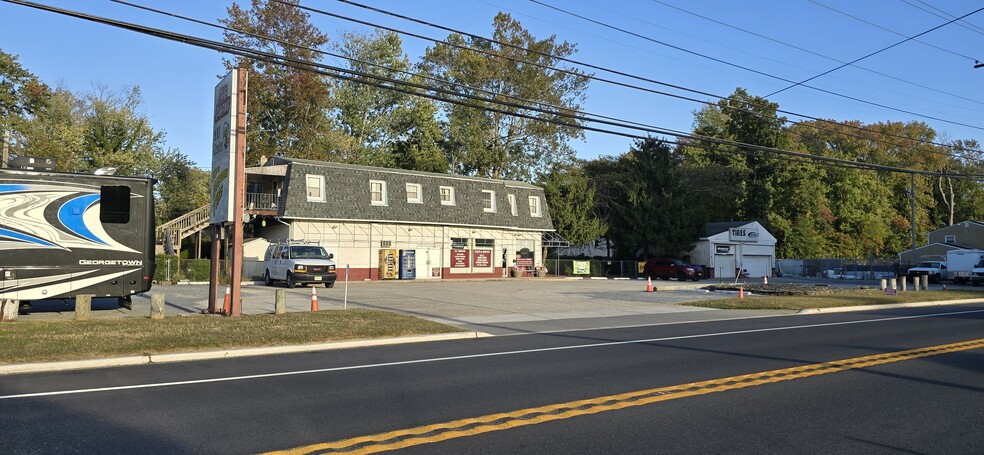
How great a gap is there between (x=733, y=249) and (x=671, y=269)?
30.5ft

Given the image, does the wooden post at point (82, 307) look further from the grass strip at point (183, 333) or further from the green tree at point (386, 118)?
the green tree at point (386, 118)

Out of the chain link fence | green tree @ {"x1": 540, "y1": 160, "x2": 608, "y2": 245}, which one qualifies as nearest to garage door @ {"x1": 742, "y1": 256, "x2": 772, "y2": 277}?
the chain link fence

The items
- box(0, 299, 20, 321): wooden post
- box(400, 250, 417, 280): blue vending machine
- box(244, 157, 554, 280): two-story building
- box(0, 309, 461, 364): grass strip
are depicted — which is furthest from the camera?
box(400, 250, 417, 280): blue vending machine

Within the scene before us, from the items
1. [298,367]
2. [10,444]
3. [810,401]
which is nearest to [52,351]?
[298,367]

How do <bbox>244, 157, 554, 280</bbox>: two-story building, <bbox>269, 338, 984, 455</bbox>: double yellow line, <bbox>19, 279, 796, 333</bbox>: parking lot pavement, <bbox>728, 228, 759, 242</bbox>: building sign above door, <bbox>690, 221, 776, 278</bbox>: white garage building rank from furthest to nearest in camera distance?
<bbox>728, 228, 759, 242</bbox>: building sign above door < <bbox>690, 221, 776, 278</bbox>: white garage building < <bbox>244, 157, 554, 280</bbox>: two-story building < <bbox>19, 279, 796, 333</bbox>: parking lot pavement < <bbox>269, 338, 984, 455</bbox>: double yellow line

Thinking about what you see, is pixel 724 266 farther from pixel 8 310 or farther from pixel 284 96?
pixel 8 310

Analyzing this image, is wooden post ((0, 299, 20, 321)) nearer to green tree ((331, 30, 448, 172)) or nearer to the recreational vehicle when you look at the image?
the recreational vehicle

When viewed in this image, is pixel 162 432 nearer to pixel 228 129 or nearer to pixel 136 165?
pixel 228 129

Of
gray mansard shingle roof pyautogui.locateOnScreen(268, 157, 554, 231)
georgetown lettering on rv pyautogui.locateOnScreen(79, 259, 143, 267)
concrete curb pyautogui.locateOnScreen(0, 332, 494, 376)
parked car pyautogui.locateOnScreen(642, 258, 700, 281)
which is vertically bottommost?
concrete curb pyautogui.locateOnScreen(0, 332, 494, 376)

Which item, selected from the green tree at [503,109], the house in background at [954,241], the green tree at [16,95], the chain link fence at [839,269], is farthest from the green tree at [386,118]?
the house in background at [954,241]

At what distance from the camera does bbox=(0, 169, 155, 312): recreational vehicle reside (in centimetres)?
1619

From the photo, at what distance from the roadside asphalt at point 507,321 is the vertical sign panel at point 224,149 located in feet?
→ 15.1

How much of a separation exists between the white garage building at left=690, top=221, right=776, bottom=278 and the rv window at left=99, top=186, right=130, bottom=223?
149 feet

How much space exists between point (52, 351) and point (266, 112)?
129 feet
